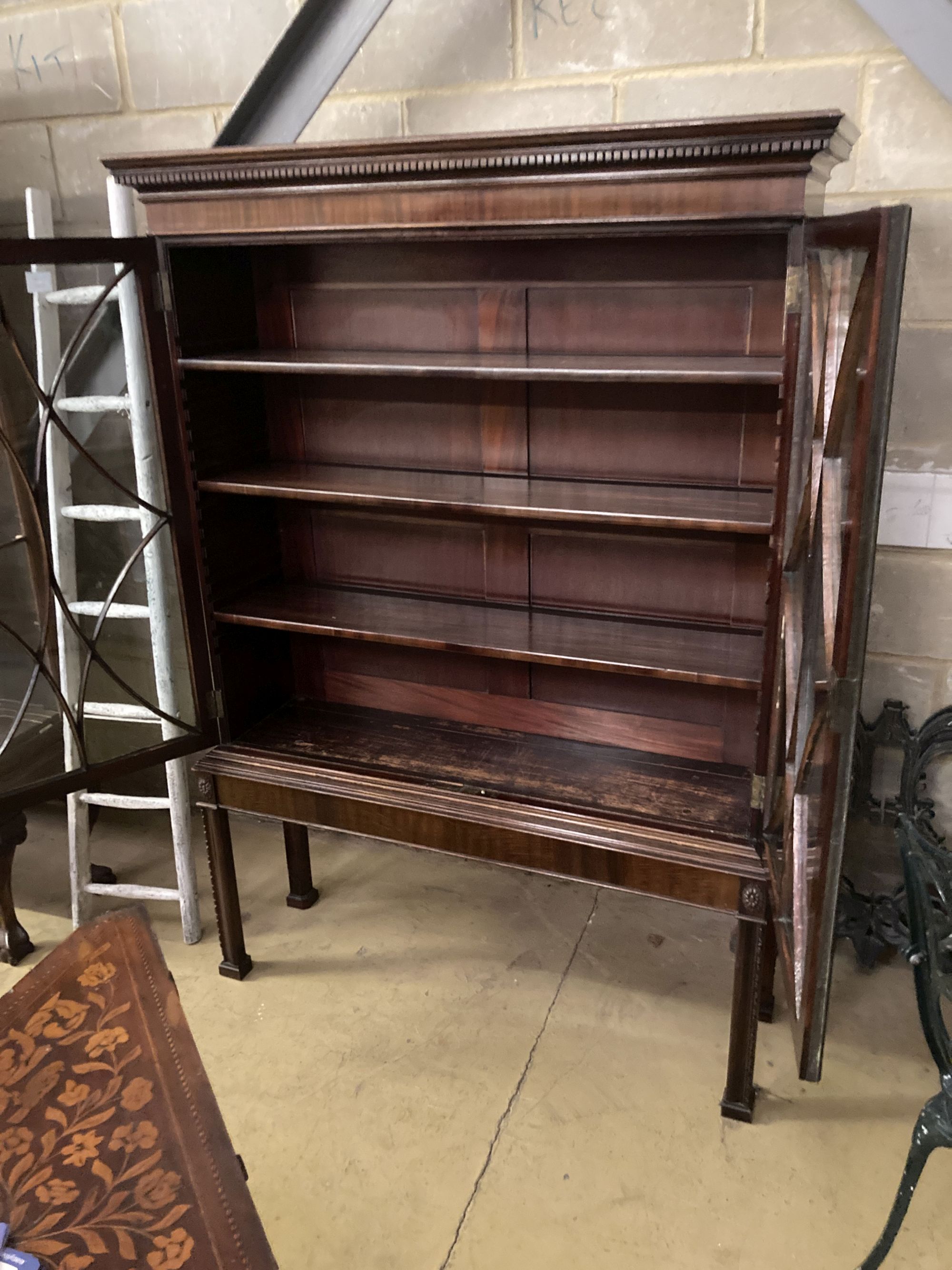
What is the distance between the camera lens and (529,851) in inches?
75.4

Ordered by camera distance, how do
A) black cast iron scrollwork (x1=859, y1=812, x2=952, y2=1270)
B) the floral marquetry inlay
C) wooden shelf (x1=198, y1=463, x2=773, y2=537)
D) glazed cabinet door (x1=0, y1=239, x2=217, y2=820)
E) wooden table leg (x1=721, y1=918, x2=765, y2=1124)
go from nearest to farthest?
1. the floral marquetry inlay
2. black cast iron scrollwork (x1=859, y1=812, x2=952, y2=1270)
3. wooden shelf (x1=198, y1=463, x2=773, y2=537)
4. wooden table leg (x1=721, y1=918, x2=765, y2=1124)
5. glazed cabinet door (x1=0, y1=239, x2=217, y2=820)

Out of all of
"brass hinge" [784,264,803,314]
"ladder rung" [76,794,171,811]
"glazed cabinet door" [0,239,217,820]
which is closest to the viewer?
"brass hinge" [784,264,803,314]

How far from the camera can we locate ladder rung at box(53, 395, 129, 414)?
7.32 feet

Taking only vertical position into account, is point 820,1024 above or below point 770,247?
below

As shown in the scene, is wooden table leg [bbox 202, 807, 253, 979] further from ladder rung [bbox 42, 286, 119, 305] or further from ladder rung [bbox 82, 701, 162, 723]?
ladder rung [bbox 42, 286, 119, 305]

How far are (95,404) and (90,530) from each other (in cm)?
44

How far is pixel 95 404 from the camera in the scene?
2.24m

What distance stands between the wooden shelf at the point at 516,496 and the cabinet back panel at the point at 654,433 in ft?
0.12

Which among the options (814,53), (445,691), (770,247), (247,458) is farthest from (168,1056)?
(814,53)

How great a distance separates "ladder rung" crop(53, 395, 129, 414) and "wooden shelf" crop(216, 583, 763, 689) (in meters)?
0.53

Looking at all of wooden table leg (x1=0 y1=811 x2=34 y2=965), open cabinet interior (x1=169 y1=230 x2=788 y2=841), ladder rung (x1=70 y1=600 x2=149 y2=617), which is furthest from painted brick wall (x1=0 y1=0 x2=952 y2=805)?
wooden table leg (x1=0 y1=811 x2=34 y2=965)

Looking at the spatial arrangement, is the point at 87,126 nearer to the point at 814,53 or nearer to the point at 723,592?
the point at 814,53

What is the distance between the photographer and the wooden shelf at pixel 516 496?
1700mm

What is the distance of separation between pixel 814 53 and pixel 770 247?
1.35 ft
